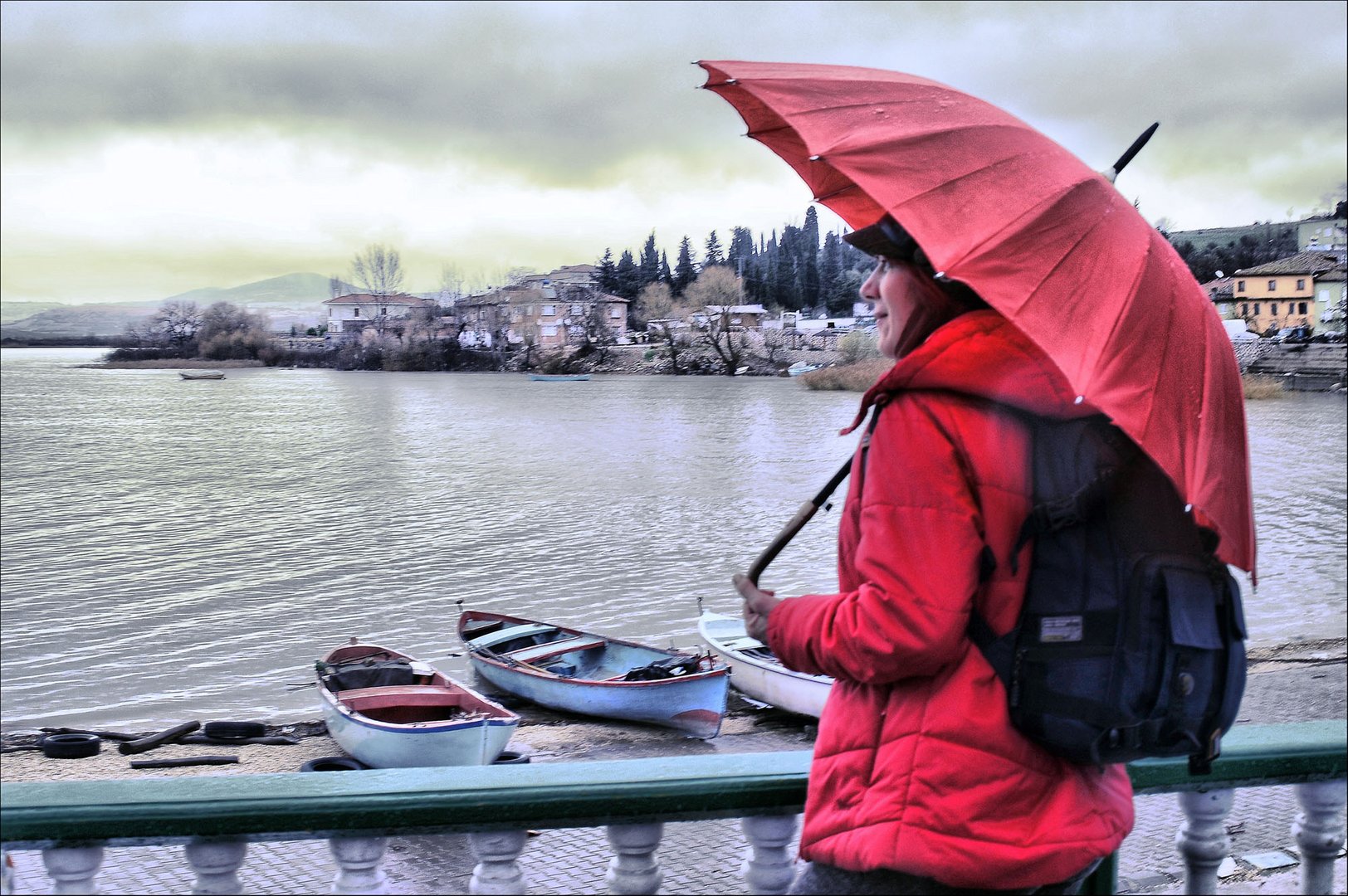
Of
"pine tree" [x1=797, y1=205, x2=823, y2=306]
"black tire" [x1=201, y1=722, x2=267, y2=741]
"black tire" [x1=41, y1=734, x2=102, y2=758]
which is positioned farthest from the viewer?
"pine tree" [x1=797, y1=205, x2=823, y2=306]

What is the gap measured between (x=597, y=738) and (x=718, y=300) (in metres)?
63.8

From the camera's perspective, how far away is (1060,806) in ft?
4.68

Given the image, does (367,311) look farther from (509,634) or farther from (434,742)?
Answer: (434,742)

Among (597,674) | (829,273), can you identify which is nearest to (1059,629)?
(597,674)

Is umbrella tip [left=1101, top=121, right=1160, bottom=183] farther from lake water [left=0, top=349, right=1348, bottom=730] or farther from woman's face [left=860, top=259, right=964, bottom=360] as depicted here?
lake water [left=0, top=349, right=1348, bottom=730]

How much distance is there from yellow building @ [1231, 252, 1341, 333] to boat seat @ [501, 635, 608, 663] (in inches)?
355

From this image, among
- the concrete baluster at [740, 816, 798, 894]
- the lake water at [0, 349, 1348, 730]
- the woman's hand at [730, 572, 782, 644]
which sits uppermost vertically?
the woman's hand at [730, 572, 782, 644]

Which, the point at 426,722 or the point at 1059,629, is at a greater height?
the point at 1059,629

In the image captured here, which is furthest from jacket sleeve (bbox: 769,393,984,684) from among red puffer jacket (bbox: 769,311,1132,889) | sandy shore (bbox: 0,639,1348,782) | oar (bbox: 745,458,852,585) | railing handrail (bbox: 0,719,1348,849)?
sandy shore (bbox: 0,639,1348,782)

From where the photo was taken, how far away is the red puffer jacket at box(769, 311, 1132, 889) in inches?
52.9

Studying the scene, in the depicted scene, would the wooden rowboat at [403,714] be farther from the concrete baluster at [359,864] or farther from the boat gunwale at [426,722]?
the concrete baluster at [359,864]

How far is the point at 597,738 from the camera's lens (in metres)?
13.3

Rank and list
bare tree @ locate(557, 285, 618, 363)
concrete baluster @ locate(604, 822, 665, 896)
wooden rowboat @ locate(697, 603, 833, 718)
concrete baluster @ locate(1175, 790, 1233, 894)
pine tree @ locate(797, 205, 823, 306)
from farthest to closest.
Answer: bare tree @ locate(557, 285, 618, 363) → pine tree @ locate(797, 205, 823, 306) → wooden rowboat @ locate(697, 603, 833, 718) → concrete baluster @ locate(1175, 790, 1233, 894) → concrete baluster @ locate(604, 822, 665, 896)

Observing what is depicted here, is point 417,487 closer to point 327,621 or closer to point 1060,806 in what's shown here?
point 327,621
